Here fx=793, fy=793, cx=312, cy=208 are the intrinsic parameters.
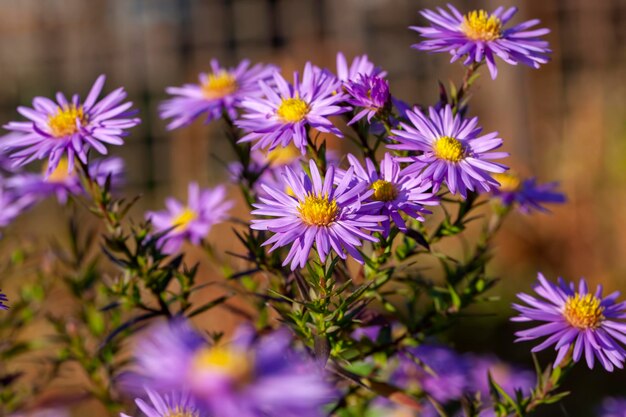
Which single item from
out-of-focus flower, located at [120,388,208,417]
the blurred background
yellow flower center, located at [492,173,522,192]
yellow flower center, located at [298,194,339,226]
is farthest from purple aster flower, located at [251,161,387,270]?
the blurred background

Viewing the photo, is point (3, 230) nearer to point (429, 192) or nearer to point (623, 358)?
point (429, 192)

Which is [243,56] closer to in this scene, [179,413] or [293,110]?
[293,110]

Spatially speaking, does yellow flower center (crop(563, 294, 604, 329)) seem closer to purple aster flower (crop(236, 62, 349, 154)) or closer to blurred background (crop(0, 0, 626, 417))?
purple aster flower (crop(236, 62, 349, 154))

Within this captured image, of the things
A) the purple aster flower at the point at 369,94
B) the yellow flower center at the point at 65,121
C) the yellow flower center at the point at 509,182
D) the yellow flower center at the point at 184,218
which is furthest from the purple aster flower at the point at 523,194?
the yellow flower center at the point at 65,121

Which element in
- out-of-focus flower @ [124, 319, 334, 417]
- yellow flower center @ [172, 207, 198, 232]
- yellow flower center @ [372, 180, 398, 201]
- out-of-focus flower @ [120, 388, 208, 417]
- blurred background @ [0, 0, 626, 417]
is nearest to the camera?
out-of-focus flower @ [124, 319, 334, 417]

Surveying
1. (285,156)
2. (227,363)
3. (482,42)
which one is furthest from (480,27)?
(227,363)

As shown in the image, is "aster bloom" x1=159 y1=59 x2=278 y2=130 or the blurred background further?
the blurred background
